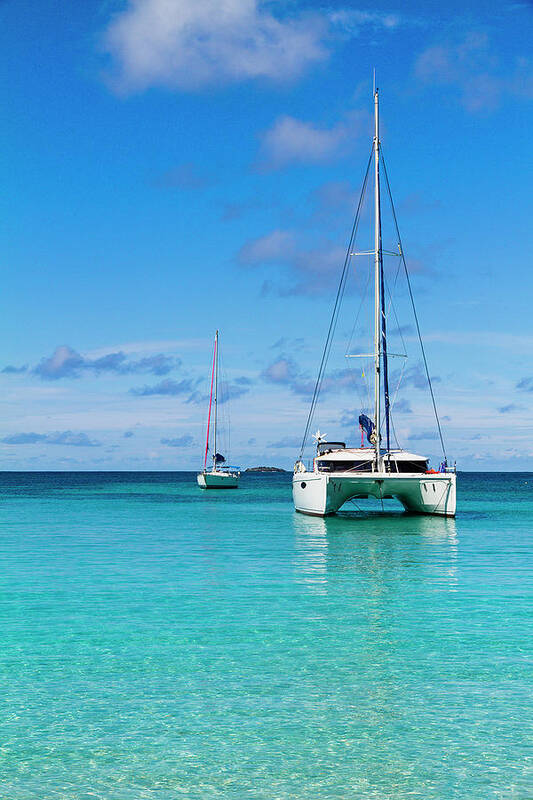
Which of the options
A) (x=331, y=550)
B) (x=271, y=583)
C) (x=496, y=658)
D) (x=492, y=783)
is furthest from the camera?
(x=331, y=550)

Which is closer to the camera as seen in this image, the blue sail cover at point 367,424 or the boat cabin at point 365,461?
the boat cabin at point 365,461

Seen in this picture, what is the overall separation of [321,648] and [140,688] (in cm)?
310

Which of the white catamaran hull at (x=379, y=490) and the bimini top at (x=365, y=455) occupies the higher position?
the bimini top at (x=365, y=455)

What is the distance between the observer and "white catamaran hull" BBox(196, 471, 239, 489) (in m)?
90.0

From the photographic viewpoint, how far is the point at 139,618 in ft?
47.9

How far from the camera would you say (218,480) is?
91000 millimetres

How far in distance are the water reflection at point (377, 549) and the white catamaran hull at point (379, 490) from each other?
2.29ft

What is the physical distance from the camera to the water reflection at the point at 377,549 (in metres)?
20.4

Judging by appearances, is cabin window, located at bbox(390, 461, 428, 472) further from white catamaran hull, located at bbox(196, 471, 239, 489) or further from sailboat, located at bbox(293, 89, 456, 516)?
white catamaran hull, located at bbox(196, 471, 239, 489)

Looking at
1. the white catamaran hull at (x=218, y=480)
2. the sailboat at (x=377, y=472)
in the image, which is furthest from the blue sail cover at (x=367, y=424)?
the white catamaran hull at (x=218, y=480)

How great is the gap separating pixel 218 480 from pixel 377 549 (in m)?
64.8

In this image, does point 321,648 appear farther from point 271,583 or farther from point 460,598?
point 271,583

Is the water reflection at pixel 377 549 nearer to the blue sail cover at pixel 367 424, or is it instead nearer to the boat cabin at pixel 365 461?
the boat cabin at pixel 365 461

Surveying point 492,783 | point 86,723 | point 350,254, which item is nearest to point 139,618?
point 86,723
